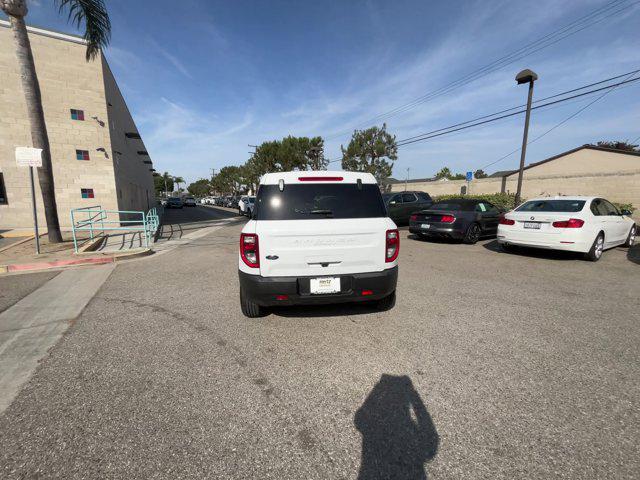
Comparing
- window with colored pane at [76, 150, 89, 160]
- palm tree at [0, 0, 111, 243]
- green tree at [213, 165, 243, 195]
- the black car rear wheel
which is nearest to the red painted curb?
palm tree at [0, 0, 111, 243]

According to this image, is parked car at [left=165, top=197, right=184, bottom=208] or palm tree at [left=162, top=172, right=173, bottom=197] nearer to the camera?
parked car at [left=165, top=197, right=184, bottom=208]

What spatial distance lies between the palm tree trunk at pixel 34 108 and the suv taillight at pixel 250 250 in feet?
32.7

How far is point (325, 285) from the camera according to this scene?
340 cm

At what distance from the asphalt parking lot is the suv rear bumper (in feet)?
1.40

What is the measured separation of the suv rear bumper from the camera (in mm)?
3320

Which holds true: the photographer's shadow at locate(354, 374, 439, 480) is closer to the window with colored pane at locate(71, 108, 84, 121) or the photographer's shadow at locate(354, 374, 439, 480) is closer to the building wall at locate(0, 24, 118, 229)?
the building wall at locate(0, 24, 118, 229)

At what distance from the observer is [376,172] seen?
4238 centimetres

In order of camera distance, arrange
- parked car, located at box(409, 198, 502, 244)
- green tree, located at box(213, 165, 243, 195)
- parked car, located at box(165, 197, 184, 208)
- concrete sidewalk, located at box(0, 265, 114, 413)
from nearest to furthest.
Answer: concrete sidewalk, located at box(0, 265, 114, 413) < parked car, located at box(409, 198, 502, 244) < parked car, located at box(165, 197, 184, 208) < green tree, located at box(213, 165, 243, 195)

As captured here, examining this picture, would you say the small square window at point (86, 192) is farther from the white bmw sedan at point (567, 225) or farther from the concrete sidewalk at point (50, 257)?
the white bmw sedan at point (567, 225)

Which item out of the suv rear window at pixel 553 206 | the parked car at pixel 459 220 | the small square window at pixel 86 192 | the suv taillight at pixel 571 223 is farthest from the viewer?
the small square window at pixel 86 192

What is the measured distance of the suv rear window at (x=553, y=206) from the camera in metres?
7.09

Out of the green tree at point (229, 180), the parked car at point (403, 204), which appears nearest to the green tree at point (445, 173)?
the green tree at point (229, 180)

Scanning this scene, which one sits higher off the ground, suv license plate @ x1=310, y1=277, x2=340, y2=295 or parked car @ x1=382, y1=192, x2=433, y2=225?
parked car @ x1=382, y1=192, x2=433, y2=225

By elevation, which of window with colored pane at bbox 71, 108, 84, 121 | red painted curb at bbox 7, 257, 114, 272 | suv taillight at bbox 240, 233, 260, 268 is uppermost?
window with colored pane at bbox 71, 108, 84, 121
